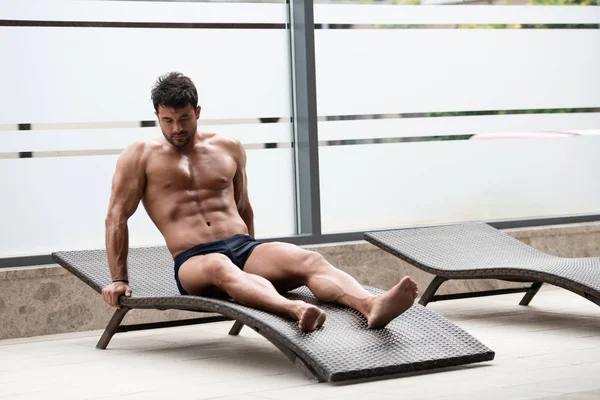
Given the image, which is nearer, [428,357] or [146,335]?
[428,357]

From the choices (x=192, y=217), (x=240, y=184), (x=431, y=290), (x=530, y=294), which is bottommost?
(x=530, y=294)

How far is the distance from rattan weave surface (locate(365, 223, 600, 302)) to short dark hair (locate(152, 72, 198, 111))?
156 centimetres

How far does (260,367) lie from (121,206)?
1.03 m

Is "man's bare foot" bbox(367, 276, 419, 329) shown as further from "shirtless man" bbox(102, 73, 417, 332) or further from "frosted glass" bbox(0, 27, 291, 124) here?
"frosted glass" bbox(0, 27, 291, 124)

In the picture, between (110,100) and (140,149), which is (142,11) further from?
(140,149)

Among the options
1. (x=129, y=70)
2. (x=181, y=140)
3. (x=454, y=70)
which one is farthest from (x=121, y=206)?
(x=454, y=70)

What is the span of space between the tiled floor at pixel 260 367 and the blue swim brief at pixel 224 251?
0.40 meters

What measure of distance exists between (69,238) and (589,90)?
3895 millimetres

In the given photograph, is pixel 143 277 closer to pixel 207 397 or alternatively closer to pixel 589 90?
pixel 207 397

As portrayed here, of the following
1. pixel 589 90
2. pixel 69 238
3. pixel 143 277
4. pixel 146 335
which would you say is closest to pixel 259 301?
pixel 143 277

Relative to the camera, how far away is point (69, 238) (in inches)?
243

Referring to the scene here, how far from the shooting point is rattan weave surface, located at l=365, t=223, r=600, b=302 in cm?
501

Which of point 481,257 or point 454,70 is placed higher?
point 454,70

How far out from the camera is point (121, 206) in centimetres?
489
